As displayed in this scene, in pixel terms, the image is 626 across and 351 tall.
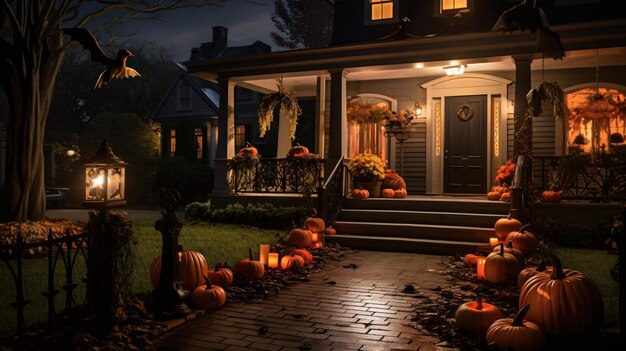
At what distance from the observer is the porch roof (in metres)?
9.88

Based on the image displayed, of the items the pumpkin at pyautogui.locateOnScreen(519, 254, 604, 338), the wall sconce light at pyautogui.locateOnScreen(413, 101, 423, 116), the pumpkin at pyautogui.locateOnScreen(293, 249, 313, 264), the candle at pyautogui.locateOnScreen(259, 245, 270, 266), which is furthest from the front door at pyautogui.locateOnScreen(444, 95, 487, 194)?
the pumpkin at pyautogui.locateOnScreen(519, 254, 604, 338)

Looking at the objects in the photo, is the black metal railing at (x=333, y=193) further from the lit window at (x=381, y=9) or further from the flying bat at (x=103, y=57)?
the lit window at (x=381, y=9)

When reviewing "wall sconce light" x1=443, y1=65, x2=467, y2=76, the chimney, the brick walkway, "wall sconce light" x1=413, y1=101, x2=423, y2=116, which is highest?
the chimney

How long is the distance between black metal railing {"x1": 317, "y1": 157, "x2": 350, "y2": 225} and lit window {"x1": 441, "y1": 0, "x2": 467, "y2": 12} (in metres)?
5.19

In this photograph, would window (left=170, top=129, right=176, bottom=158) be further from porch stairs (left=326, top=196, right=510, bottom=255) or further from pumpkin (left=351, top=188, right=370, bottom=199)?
porch stairs (left=326, top=196, right=510, bottom=255)

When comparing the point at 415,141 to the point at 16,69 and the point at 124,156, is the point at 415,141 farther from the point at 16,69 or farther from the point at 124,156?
the point at 124,156

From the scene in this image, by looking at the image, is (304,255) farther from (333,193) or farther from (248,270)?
(333,193)

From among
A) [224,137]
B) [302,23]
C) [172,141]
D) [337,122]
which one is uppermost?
[302,23]

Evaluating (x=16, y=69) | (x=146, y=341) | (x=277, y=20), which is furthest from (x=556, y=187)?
(x=277, y=20)

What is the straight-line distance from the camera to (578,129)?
486 inches

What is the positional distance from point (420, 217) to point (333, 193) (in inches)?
68.4

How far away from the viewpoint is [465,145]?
43.0 ft

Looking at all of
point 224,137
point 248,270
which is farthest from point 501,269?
point 224,137

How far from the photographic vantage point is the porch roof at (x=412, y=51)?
32.4ft
